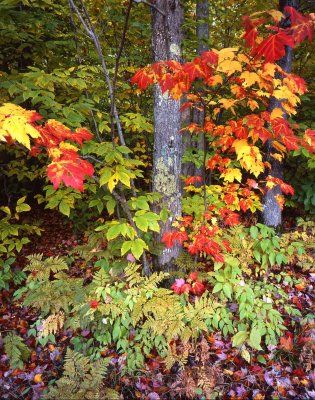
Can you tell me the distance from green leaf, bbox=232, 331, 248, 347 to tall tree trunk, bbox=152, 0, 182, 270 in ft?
3.83

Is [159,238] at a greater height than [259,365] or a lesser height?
greater

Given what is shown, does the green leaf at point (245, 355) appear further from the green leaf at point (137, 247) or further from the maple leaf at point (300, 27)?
the maple leaf at point (300, 27)

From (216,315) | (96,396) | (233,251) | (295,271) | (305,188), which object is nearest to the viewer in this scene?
(96,396)

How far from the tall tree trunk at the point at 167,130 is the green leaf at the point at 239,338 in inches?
45.9

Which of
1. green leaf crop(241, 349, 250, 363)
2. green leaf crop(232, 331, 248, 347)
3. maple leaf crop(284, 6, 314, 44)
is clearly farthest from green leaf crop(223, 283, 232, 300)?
maple leaf crop(284, 6, 314, 44)

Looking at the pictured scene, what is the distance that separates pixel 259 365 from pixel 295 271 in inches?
67.5

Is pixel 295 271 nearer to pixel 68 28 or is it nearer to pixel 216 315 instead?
pixel 216 315

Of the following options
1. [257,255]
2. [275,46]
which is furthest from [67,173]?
[257,255]

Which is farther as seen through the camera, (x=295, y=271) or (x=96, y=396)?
(x=295, y=271)

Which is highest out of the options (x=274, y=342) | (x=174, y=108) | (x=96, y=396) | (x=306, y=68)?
(x=306, y=68)

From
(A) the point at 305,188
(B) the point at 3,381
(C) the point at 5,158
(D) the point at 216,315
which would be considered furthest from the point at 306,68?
(B) the point at 3,381

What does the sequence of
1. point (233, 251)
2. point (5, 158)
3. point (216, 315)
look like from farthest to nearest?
point (5, 158), point (233, 251), point (216, 315)

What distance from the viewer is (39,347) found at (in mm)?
3619

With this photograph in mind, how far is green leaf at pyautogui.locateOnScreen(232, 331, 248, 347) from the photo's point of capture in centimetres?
309
